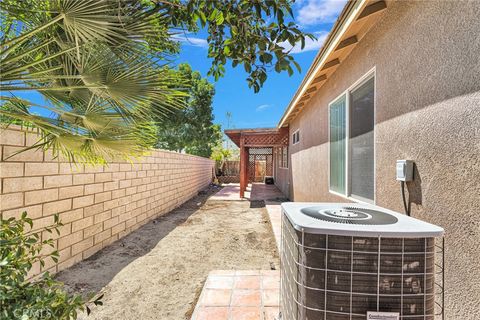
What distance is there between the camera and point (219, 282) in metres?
3.09

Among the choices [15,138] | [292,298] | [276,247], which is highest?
[15,138]

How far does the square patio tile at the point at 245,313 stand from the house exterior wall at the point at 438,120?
1.52 meters

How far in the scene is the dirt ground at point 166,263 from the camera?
9.12ft

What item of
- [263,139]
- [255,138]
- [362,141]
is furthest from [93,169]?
[263,139]

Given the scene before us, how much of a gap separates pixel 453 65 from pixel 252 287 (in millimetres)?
2767

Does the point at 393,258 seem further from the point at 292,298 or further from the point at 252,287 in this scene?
the point at 252,287

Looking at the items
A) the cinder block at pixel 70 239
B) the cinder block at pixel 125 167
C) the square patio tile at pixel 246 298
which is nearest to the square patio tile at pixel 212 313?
the square patio tile at pixel 246 298

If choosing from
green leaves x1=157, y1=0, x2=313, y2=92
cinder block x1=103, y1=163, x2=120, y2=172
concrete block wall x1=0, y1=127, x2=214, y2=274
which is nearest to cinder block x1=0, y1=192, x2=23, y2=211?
concrete block wall x1=0, y1=127, x2=214, y2=274

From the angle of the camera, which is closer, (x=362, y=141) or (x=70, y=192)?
(x=362, y=141)

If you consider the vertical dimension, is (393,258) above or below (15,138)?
below

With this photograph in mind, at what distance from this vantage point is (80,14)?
1854 millimetres

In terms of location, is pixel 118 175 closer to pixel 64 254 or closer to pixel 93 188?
pixel 93 188

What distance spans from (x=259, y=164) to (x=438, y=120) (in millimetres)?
18552

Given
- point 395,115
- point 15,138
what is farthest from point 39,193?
point 395,115
